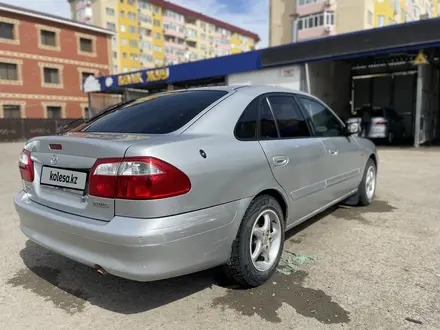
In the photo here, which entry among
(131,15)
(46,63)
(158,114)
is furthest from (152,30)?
(158,114)

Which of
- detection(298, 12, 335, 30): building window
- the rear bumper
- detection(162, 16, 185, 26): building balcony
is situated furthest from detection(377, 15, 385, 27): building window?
the rear bumper

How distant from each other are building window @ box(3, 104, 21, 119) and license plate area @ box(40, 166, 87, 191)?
1246 inches

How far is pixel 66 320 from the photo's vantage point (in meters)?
2.28

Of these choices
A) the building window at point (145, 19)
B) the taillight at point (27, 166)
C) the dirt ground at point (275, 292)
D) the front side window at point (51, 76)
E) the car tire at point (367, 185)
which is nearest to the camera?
the dirt ground at point (275, 292)

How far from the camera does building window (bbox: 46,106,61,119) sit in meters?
31.5

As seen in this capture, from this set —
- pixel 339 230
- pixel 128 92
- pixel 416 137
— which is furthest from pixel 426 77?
pixel 128 92

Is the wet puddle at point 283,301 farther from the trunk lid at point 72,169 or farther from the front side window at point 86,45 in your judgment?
the front side window at point 86,45

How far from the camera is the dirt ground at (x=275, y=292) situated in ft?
7.39

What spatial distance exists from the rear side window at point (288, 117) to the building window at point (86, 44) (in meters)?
34.2

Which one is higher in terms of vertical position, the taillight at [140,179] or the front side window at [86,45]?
the front side window at [86,45]

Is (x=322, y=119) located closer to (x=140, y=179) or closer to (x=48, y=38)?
(x=140, y=179)

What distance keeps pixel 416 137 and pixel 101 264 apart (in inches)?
596

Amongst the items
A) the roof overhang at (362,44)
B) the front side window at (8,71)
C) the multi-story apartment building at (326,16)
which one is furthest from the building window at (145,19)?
the roof overhang at (362,44)

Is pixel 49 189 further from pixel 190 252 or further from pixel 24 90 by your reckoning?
pixel 24 90
